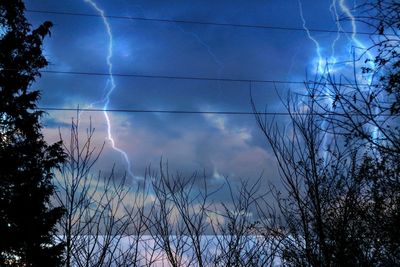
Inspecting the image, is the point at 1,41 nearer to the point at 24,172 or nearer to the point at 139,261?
the point at 24,172

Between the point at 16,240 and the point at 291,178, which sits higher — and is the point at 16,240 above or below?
above

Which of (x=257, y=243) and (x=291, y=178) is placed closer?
(x=291, y=178)

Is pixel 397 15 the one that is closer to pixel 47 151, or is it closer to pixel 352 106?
pixel 352 106

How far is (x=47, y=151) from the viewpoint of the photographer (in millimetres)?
15867

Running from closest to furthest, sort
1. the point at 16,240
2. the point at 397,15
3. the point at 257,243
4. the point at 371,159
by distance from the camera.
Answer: the point at 397,15, the point at 257,243, the point at 371,159, the point at 16,240

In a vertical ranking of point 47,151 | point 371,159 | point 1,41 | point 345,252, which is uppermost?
point 1,41

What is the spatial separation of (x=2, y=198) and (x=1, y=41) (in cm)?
538

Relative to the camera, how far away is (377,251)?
542 cm

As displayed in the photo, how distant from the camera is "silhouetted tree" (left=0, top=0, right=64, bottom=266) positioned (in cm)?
1458

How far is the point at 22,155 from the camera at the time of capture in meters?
15.3

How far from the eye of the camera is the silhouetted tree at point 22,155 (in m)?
14.6

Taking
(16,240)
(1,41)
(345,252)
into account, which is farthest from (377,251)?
(1,41)

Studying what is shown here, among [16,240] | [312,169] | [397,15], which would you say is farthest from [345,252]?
[16,240]

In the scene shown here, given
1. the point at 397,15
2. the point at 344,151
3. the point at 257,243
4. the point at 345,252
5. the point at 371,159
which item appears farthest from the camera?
the point at 371,159
